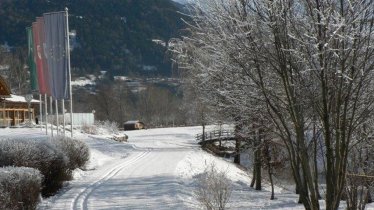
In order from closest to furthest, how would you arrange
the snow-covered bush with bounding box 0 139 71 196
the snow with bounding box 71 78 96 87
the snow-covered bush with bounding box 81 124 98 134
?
the snow-covered bush with bounding box 0 139 71 196 < the snow-covered bush with bounding box 81 124 98 134 < the snow with bounding box 71 78 96 87

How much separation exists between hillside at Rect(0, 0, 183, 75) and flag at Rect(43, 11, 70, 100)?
130m

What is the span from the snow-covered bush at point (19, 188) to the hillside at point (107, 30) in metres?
145

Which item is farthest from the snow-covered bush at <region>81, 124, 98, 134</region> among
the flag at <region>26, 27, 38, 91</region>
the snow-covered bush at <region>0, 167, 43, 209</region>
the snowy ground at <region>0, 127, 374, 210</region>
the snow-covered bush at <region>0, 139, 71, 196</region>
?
the snow-covered bush at <region>0, 167, 43, 209</region>

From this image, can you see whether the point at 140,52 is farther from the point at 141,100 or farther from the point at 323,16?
the point at 323,16

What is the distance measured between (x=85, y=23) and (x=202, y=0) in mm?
177302

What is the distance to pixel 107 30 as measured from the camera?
178 metres

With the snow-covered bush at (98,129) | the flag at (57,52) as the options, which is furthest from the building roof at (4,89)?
the flag at (57,52)

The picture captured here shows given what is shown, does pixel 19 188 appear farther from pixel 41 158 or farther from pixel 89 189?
pixel 89 189

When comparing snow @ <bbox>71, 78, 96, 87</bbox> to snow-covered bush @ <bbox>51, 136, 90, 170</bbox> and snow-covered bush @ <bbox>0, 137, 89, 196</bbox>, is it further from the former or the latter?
snow-covered bush @ <bbox>0, 137, 89, 196</bbox>

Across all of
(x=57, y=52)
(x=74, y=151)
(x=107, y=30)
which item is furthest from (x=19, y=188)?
(x=107, y=30)

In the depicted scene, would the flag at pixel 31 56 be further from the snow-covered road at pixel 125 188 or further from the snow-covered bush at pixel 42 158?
the snow-covered bush at pixel 42 158

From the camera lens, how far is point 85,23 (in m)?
178

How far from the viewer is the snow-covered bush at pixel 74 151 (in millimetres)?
19219

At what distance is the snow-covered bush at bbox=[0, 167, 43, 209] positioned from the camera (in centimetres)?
1022
